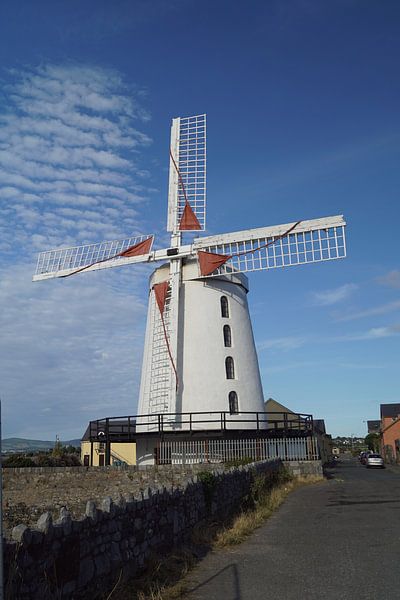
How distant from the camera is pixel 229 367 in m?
27.2

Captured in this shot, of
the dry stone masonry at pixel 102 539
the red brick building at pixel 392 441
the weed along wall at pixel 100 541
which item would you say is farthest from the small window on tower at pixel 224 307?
the red brick building at pixel 392 441

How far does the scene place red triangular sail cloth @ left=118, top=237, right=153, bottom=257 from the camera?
29.5 metres

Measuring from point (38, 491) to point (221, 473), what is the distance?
12472 millimetres

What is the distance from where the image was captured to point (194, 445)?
2402 centimetres

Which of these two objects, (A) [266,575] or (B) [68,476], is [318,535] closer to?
(A) [266,575]

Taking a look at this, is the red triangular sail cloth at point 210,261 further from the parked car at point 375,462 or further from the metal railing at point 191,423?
the parked car at point 375,462

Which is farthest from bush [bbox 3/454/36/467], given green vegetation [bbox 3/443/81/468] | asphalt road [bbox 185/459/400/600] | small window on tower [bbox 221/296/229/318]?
asphalt road [bbox 185/459/400/600]

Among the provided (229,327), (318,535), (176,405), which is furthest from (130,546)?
(229,327)

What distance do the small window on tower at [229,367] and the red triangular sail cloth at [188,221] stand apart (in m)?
6.93

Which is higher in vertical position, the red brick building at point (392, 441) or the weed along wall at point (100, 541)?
the red brick building at point (392, 441)

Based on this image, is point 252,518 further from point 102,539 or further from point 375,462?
point 375,462

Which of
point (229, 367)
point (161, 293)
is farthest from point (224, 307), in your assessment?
point (161, 293)

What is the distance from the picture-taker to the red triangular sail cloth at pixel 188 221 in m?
29.3

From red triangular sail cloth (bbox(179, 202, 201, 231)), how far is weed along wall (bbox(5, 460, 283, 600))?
18892 millimetres
